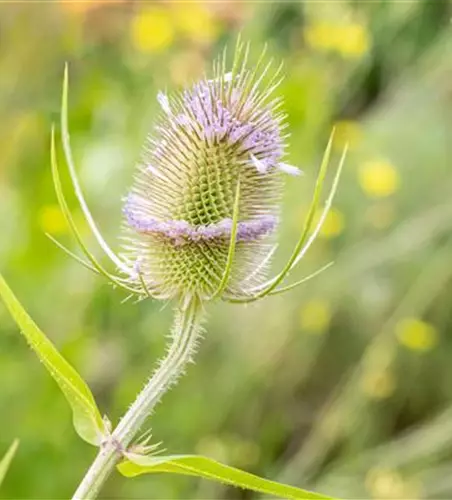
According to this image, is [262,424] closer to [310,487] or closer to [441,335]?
[310,487]

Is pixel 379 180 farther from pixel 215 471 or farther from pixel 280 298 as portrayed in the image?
pixel 215 471

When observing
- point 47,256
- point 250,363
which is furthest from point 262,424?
point 47,256

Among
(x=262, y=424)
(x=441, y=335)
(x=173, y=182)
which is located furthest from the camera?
(x=441, y=335)

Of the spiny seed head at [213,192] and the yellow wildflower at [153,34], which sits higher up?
the yellow wildflower at [153,34]

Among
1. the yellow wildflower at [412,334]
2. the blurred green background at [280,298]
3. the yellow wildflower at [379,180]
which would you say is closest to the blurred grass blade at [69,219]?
the blurred green background at [280,298]

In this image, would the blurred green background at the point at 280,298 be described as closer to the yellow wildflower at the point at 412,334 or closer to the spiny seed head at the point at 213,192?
the yellow wildflower at the point at 412,334

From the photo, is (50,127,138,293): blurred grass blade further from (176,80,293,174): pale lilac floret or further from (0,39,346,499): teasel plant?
(176,80,293,174): pale lilac floret
